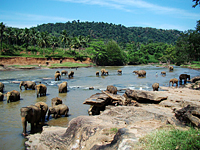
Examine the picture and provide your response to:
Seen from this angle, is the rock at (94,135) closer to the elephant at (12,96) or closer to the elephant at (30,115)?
the elephant at (30,115)

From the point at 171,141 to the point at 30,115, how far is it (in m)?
6.66

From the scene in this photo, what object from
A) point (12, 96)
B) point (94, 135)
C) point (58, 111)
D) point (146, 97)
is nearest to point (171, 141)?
point (94, 135)

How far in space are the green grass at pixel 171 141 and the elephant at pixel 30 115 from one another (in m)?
5.76

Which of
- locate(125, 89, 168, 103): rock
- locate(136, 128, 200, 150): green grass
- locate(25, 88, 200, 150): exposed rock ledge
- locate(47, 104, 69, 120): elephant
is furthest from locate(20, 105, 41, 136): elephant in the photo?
locate(125, 89, 168, 103): rock

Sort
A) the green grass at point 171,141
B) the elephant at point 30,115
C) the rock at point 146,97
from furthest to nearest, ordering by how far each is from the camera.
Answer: the rock at point 146,97 → the elephant at point 30,115 → the green grass at point 171,141

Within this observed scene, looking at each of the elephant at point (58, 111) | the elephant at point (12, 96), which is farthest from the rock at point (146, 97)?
the elephant at point (12, 96)

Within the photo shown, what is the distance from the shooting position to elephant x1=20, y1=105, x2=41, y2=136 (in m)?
9.05

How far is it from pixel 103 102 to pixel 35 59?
64.1 m

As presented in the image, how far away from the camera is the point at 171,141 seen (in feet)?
16.9

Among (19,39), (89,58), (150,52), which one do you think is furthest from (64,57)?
(150,52)

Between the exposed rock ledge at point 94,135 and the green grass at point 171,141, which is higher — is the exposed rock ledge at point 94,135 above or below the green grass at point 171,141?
below

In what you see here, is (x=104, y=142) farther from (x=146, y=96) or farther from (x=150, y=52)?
(x=150, y=52)

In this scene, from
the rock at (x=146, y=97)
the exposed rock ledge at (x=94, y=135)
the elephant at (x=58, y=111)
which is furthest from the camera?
the rock at (x=146, y=97)

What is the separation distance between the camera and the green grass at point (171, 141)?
4.91 meters
